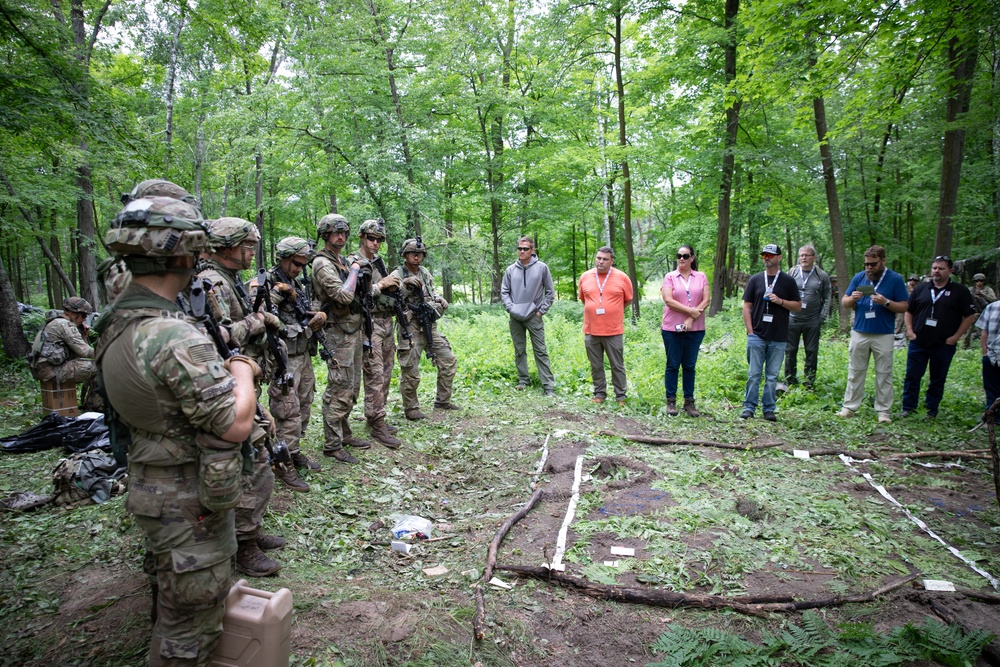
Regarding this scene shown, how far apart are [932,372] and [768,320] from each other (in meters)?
2.26

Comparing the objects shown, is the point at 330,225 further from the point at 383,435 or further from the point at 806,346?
the point at 806,346

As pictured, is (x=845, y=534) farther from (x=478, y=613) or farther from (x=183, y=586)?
(x=183, y=586)

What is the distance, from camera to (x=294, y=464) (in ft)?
16.4

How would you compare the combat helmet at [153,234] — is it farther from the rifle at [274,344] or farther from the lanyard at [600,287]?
the lanyard at [600,287]

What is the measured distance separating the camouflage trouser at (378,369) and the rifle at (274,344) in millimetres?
1510

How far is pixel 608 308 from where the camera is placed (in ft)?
25.2

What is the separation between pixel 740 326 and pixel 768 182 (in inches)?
157

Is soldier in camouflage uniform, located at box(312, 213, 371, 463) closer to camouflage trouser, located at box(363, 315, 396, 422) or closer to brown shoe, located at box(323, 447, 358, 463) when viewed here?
brown shoe, located at box(323, 447, 358, 463)

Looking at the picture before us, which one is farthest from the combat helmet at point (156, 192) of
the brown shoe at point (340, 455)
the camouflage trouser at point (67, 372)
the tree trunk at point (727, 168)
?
the tree trunk at point (727, 168)

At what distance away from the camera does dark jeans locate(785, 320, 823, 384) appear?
27.0 ft

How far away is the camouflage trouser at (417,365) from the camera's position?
689 cm

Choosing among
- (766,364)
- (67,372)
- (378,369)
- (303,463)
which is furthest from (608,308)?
(67,372)

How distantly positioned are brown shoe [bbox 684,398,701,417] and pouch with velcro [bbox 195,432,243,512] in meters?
6.19

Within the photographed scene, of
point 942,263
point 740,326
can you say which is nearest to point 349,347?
point 942,263
